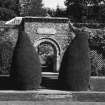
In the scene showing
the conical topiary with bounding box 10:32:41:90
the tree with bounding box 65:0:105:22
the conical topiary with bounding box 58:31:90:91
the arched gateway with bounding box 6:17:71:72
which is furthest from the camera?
the tree with bounding box 65:0:105:22

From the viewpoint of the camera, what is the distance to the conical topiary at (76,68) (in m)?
11.5

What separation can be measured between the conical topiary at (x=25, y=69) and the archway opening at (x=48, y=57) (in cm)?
1217

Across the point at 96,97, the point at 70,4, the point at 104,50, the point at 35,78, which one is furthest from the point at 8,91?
the point at 70,4

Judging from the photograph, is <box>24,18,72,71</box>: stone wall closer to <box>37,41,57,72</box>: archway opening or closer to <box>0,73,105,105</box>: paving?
<box>37,41,57,72</box>: archway opening

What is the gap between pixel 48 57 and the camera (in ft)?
89.0

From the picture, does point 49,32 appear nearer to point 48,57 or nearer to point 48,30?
point 48,30

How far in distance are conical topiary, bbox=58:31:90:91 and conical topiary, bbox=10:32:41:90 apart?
2.75 ft

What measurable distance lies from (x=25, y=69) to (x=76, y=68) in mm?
1568

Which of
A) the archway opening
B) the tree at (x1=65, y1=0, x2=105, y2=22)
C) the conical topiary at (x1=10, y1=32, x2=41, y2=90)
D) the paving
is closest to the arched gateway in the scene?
the archway opening

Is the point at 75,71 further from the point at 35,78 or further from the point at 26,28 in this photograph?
the point at 26,28

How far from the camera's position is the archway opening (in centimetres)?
2435

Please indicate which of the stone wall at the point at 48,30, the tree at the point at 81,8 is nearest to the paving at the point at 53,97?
the stone wall at the point at 48,30

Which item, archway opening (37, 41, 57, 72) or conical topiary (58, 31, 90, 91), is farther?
archway opening (37, 41, 57, 72)

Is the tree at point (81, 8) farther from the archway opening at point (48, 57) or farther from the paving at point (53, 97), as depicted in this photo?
the paving at point (53, 97)
